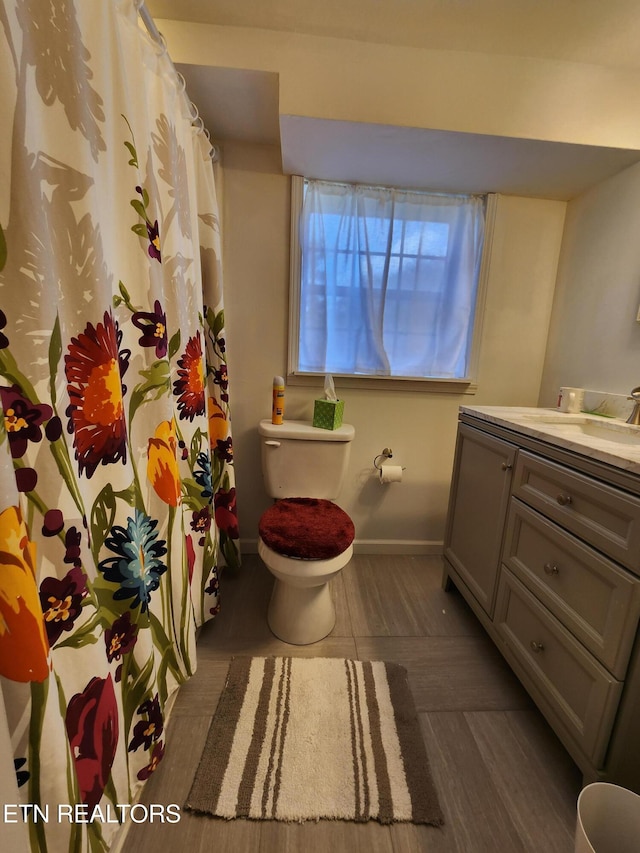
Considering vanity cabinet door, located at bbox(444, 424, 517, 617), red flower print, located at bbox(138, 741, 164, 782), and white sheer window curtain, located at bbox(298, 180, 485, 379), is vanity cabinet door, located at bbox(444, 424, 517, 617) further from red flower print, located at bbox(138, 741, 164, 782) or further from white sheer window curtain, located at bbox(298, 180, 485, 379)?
red flower print, located at bbox(138, 741, 164, 782)

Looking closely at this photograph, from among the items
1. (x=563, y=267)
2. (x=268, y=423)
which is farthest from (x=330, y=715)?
(x=563, y=267)

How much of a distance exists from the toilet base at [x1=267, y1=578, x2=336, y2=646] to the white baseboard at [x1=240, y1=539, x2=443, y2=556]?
0.62 m

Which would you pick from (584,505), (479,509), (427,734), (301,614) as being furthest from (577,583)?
(301,614)

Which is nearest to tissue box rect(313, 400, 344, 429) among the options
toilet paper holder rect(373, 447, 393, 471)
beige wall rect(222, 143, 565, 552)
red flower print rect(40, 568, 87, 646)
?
beige wall rect(222, 143, 565, 552)

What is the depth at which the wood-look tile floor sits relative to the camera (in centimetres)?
83

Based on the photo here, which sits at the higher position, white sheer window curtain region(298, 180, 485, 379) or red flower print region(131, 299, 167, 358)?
white sheer window curtain region(298, 180, 485, 379)

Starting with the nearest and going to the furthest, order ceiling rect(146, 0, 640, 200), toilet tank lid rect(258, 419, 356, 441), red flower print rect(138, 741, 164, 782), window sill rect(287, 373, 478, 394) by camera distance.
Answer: red flower print rect(138, 741, 164, 782) < ceiling rect(146, 0, 640, 200) < toilet tank lid rect(258, 419, 356, 441) < window sill rect(287, 373, 478, 394)

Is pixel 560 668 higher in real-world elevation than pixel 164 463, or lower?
lower

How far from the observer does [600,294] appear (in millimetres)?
1506

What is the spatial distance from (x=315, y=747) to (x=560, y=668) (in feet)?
2.36

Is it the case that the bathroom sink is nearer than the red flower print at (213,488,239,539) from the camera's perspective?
Yes

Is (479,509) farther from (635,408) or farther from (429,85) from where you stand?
(429,85)

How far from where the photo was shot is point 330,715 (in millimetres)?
1101

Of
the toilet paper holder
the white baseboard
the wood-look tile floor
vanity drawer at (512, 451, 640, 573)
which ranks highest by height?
vanity drawer at (512, 451, 640, 573)
